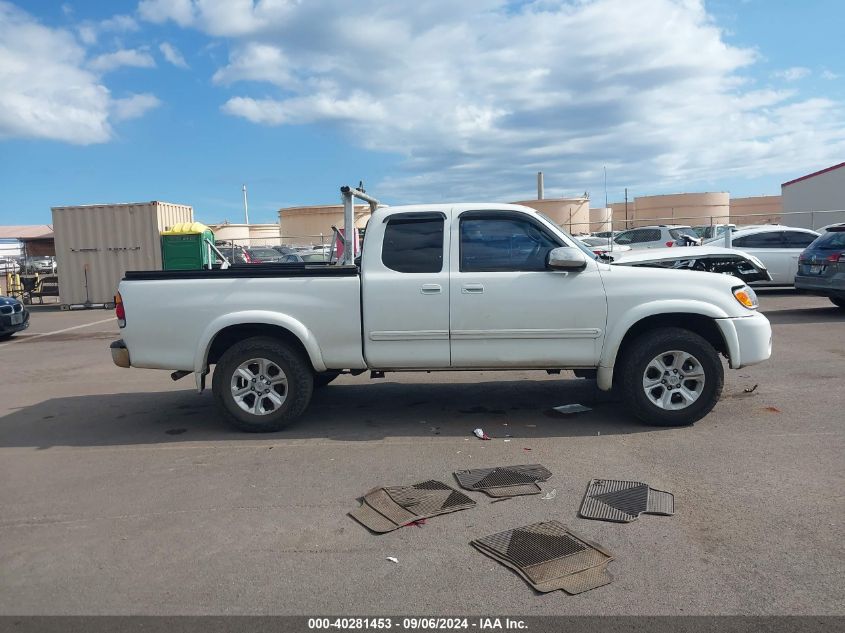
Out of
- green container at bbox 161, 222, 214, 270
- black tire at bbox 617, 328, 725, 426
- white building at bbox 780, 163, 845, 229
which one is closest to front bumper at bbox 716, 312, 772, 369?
black tire at bbox 617, 328, 725, 426

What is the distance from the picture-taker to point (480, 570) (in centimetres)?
362

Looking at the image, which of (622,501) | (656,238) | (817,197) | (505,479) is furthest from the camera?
(817,197)

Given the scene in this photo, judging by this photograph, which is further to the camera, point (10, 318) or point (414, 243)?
point (10, 318)

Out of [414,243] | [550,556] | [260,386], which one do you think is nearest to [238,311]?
[260,386]

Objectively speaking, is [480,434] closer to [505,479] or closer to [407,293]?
[505,479]

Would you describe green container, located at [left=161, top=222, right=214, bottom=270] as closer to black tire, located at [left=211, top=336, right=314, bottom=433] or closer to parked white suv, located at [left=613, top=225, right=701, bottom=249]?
parked white suv, located at [left=613, top=225, right=701, bottom=249]

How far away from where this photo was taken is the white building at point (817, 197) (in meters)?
30.3

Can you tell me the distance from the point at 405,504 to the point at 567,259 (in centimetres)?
253

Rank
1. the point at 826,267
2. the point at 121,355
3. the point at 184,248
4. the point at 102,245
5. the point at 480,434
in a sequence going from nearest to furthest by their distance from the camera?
the point at 480,434
the point at 121,355
the point at 826,267
the point at 184,248
the point at 102,245

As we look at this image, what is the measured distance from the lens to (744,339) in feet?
19.7

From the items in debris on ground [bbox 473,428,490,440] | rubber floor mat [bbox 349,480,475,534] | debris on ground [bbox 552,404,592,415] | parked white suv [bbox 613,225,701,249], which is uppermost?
parked white suv [bbox 613,225,701,249]

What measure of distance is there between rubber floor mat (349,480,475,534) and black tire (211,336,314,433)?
1.69 meters

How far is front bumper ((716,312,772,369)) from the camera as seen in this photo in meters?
5.99

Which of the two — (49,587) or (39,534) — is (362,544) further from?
(39,534)
